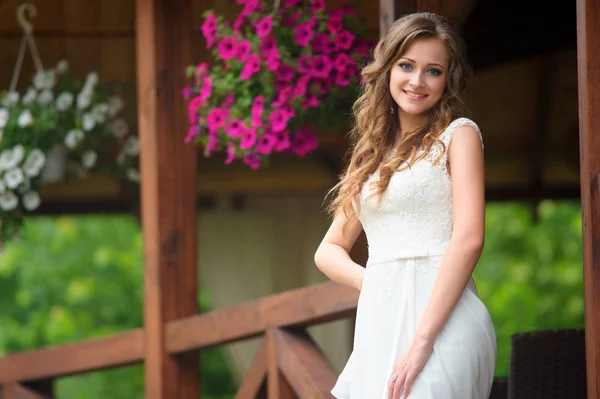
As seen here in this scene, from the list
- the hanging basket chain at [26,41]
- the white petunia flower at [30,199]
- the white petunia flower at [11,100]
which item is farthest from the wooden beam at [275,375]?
the hanging basket chain at [26,41]

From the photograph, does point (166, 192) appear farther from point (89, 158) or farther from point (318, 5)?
point (318, 5)

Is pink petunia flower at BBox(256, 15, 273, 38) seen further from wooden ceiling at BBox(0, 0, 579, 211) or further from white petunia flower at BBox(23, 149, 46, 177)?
white petunia flower at BBox(23, 149, 46, 177)

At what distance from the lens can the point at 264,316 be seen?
128 inches

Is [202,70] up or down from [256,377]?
up

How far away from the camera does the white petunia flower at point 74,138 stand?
4203 millimetres

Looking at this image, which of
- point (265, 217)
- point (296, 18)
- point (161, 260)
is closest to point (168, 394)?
point (161, 260)

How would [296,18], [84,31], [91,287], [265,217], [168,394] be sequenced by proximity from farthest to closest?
[91,287]
[265,217]
[84,31]
[168,394]
[296,18]

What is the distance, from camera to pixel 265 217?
22.7 feet

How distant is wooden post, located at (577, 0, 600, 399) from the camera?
2.15 metres

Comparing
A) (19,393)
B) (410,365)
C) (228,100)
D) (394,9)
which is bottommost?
(19,393)

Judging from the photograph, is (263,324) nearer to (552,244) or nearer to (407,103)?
(407,103)

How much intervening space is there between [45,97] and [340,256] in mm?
2309

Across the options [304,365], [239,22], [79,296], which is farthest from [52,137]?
[79,296]

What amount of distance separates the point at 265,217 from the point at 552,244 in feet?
34.9
